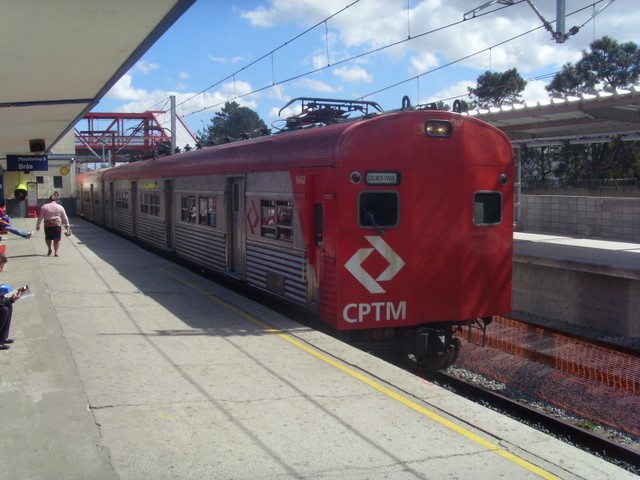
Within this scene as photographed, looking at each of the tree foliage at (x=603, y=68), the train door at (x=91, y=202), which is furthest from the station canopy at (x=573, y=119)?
the tree foliage at (x=603, y=68)

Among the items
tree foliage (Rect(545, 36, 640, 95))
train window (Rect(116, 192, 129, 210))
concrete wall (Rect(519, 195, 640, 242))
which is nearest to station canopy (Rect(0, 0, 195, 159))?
train window (Rect(116, 192, 129, 210))

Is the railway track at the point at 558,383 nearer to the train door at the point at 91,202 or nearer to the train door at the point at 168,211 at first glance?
the train door at the point at 168,211

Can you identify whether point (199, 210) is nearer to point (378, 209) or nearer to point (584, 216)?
point (378, 209)

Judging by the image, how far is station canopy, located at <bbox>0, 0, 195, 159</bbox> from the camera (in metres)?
5.31

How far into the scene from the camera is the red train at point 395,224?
283 inches

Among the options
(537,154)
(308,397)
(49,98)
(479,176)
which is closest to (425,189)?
(479,176)

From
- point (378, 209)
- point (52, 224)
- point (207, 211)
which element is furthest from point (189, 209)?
point (378, 209)

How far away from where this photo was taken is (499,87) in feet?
160

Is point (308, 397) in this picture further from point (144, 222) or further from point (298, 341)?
point (144, 222)

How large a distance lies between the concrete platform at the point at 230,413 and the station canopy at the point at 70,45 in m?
2.90

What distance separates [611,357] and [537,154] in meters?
36.8

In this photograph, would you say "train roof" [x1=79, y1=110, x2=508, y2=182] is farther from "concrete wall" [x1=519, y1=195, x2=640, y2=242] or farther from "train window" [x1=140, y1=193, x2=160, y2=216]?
"concrete wall" [x1=519, y1=195, x2=640, y2=242]

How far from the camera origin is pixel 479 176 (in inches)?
310

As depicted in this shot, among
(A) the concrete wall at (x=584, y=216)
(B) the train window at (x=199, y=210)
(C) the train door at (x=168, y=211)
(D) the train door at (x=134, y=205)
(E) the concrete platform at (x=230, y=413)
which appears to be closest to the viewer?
(E) the concrete platform at (x=230, y=413)
